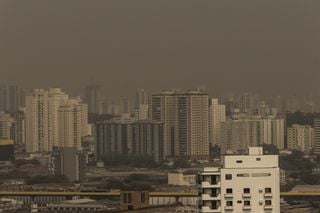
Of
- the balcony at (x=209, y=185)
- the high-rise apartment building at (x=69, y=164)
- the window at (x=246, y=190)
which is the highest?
the balcony at (x=209, y=185)

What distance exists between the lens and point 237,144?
21719mm

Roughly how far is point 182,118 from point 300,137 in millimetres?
2230

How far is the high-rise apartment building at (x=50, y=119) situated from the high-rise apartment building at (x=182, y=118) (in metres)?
1.34

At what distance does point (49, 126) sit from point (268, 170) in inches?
716

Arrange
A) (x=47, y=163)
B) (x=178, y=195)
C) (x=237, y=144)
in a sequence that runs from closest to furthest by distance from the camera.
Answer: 1. (x=178, y=195)
2. (x=237, y=144)
3. (x=47, y=163)

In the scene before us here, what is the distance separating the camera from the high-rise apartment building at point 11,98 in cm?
2447

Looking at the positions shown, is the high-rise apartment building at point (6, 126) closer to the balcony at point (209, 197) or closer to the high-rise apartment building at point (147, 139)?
the high-rise apartment building at point (147, 139)

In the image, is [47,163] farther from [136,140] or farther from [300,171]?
[300,171]

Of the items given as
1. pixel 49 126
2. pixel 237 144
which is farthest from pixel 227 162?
pixel 49 126

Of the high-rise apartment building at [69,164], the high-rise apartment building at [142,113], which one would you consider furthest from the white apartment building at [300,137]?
the high-rise apartment building at [69,164]

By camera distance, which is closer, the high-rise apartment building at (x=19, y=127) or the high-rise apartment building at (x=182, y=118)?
the high-rise apartment building at (x=182, y=118)

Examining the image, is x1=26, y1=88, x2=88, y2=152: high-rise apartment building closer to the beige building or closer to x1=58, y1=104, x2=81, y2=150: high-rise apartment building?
x1=58, y1=104, x2=81, y2=150: high-rise apartment building

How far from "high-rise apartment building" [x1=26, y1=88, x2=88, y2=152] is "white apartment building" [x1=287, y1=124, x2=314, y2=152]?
342cm

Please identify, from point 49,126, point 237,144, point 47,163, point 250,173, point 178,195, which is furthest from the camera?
point 49,126
